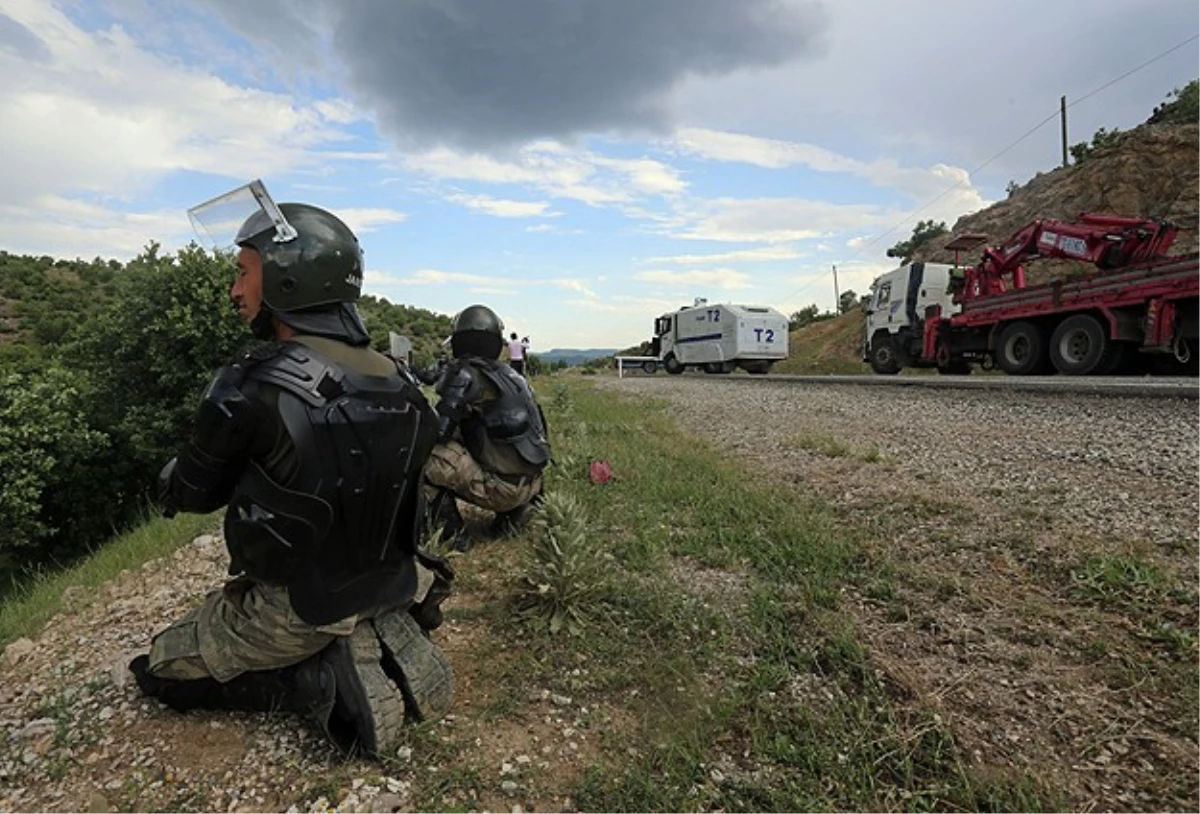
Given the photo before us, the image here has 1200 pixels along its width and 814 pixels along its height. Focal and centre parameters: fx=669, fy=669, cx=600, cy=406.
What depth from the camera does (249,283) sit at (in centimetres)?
225

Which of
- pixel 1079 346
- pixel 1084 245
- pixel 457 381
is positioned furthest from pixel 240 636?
pixel 1084 245

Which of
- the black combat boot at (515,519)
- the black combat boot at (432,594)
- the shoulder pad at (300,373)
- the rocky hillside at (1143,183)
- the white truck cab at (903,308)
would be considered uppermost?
the rocky hillside at (1143,183)

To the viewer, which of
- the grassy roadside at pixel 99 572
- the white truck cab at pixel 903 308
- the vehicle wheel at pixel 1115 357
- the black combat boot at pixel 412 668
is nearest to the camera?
the black combat boot at pixel 412 668

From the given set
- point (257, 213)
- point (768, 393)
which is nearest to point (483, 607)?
point (257, 213)

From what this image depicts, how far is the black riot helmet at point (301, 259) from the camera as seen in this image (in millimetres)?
2188

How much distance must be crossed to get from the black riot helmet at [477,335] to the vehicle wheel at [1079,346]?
1217 centimetres

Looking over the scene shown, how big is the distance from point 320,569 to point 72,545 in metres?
12.0

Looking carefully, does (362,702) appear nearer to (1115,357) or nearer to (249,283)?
(249,283)

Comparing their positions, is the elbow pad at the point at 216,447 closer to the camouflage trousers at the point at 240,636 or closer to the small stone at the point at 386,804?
the camouflage trousers at the point at 240,636

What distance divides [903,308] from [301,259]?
61.6 ft

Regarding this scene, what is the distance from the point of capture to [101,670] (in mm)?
2852

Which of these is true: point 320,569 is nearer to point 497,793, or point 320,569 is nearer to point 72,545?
point 497,793

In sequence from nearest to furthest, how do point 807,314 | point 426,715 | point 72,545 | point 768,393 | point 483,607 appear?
point 426,715 → point 483,607 → point 72,545 → point 768,393 → point 807,314

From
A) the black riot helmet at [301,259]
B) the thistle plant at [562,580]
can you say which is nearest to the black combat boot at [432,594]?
the thistle plant at [562,580]
